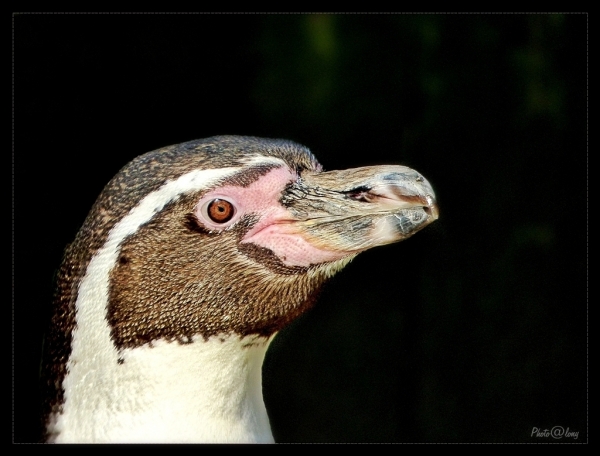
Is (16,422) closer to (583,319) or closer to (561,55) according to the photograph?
(583,319)

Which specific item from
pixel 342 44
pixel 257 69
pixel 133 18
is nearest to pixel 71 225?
pixel 133 18

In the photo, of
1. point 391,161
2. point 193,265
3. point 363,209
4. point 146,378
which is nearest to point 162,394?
point 146,378

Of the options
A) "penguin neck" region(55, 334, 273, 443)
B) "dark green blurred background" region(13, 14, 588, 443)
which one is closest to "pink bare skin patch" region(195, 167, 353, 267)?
"penguin neck" region(55, 334, 273, 443)

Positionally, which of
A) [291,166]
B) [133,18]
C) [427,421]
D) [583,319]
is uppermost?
[133,18]

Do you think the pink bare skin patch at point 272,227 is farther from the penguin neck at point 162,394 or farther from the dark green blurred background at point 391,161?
the dark green blurred background at point 391,161

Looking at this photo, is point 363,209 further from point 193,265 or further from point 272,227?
point 193,265

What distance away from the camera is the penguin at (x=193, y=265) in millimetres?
1643

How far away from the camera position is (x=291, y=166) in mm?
1722

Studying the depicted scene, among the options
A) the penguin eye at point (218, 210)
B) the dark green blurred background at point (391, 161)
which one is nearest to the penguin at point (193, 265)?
the penguin eye at point (218, 210)

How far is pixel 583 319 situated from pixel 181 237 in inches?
46.8

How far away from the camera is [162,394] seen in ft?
5.58

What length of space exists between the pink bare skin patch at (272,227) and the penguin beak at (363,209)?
1cm

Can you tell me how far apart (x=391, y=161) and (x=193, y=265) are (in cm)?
121

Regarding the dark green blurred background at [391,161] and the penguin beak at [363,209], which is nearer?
the penguin beak at [363,209]
